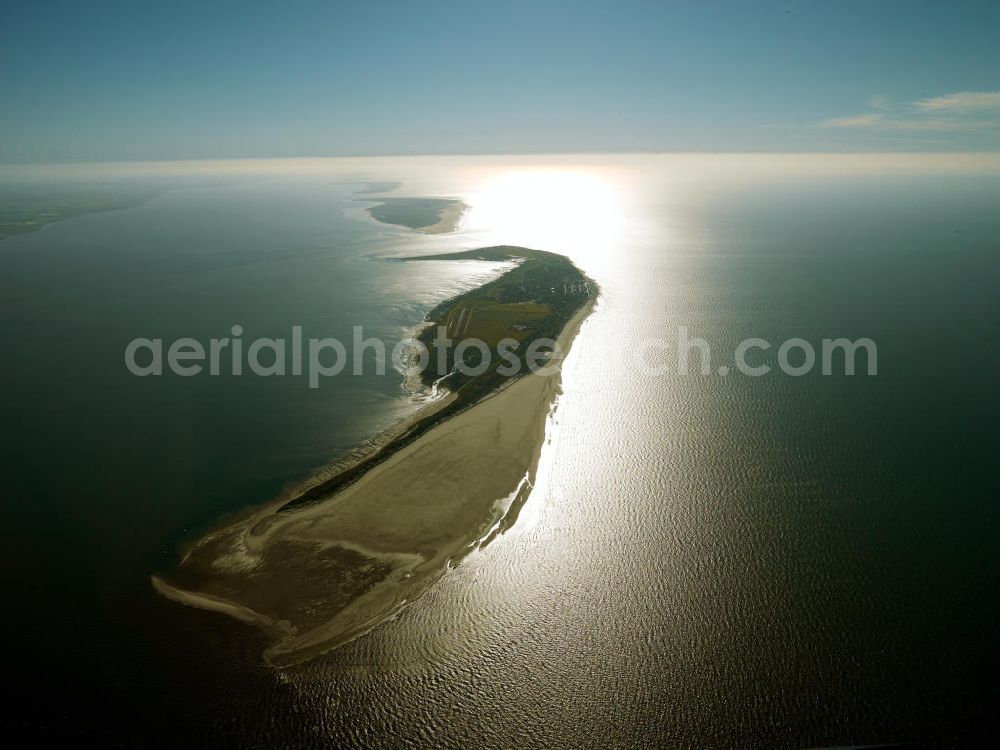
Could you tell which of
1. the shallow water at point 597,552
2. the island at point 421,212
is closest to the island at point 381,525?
the shallow water at point 597,552

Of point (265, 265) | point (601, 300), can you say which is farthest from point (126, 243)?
point (601, 300)

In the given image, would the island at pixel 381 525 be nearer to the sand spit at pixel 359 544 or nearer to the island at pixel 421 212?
the sand spit at pixel 359 544

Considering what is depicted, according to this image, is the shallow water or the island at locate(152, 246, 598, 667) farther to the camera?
the island at locate(152, 246, 598, 667)

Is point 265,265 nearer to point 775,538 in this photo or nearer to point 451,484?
point 451,484

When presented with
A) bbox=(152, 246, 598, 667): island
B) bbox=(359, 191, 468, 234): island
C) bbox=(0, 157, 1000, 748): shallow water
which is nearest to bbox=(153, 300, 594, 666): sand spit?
bbox=(152, 246, 598, 667): island

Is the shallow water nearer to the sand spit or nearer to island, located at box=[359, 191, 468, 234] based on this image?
the sand spit

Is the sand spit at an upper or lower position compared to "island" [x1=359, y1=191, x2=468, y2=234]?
lower
